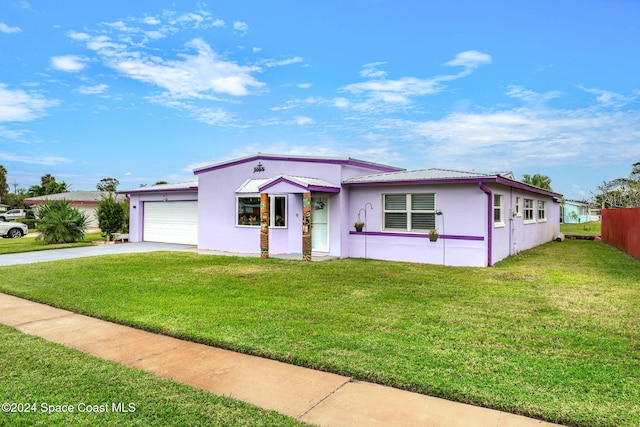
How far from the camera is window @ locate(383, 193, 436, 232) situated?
498 inches

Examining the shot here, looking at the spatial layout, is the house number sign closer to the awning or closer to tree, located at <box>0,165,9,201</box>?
the awning

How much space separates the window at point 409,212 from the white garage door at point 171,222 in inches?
400

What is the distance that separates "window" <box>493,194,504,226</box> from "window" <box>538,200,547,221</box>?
8.11 metres

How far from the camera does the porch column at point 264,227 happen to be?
14.0m

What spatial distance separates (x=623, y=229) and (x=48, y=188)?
62.2 meters

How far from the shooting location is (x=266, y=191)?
46.6ft

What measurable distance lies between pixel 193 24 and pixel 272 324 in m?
13.5

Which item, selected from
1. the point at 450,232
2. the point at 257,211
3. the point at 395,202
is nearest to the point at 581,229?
the point at 450,232

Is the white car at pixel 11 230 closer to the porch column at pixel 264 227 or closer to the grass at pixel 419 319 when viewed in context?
the grass at pixel 419 319

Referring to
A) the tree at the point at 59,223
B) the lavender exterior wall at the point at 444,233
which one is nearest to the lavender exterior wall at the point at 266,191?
the lavender exterior wall at the point at 444,233

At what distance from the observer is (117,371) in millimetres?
4211

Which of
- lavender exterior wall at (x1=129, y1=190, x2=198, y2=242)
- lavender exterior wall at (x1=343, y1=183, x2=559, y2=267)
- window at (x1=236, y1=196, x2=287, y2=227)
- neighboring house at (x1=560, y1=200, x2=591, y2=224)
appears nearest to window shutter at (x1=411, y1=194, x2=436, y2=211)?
lavender exterior wall at (x1=343, y1=183, x2=559, y2=267)

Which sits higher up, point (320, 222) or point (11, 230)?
point (320, 222)

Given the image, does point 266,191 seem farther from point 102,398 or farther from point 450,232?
point 102,398
